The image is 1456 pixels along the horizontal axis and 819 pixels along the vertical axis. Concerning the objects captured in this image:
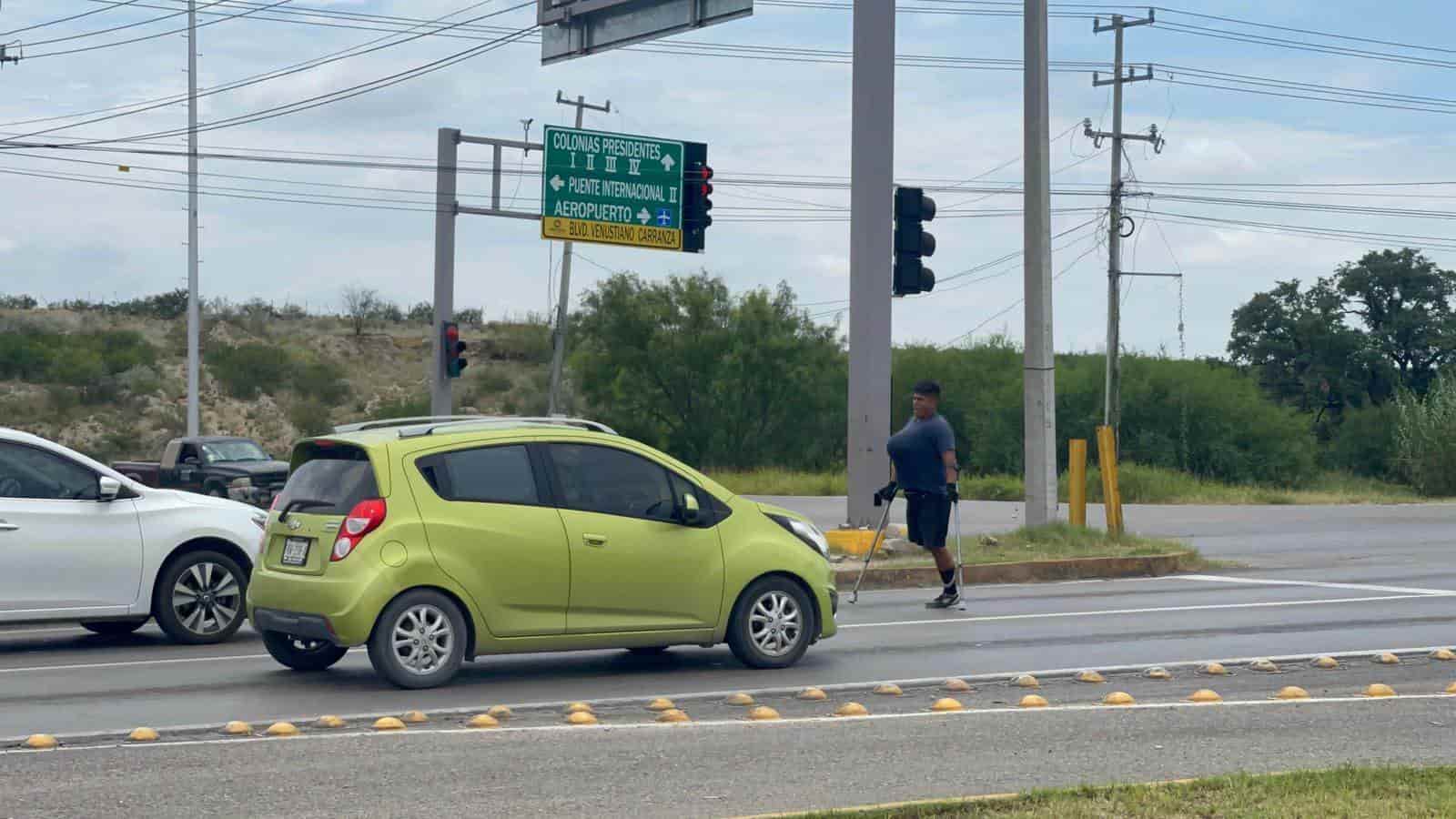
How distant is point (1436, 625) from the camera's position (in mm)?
13281

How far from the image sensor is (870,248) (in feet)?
61.9

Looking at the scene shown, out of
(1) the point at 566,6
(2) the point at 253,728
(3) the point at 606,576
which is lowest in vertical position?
(2) the point at 253,728

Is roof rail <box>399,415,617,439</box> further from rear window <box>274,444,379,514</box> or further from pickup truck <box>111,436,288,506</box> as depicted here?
pickup truck <box>111,436,288,506</box>

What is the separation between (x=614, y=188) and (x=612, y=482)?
21.5m

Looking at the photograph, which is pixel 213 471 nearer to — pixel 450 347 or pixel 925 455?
pixel 450 347

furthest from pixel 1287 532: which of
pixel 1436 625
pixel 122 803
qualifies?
pixel 122 803

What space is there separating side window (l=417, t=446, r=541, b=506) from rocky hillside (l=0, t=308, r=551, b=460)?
56.3 m

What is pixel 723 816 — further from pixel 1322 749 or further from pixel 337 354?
pixel 337 354

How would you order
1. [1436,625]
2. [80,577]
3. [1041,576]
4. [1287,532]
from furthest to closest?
[1287,532] < [1041,576] < [1436,625] < [80,577]

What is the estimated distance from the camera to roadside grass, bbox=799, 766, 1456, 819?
626cm

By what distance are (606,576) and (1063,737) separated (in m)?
3.31

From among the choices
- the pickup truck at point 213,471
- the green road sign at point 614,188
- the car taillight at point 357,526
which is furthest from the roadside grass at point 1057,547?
the pickup truck at point 213,471

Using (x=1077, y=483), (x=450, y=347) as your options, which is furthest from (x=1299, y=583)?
(x=450, y=347)

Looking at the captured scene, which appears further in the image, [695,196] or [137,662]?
[695,196]
